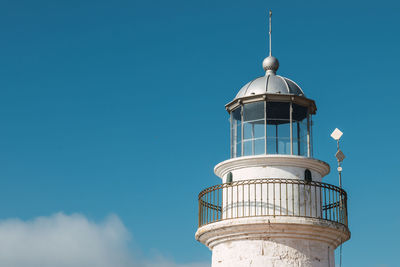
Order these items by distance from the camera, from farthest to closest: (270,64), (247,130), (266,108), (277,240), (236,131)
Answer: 1. (270,64)
2. (236,131)
3. (247,130)
4. (266,108)
5. (277,240)

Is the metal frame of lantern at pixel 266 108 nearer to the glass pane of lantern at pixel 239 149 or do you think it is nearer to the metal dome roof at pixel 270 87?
the glass pane of lantern at pixel 239 149

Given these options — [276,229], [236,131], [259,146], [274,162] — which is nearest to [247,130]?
[236,131]

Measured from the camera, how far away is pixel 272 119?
18.6 metres

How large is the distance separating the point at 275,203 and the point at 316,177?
4.58 ft

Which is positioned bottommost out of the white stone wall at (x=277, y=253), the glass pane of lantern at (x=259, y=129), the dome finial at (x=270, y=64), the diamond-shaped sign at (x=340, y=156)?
the white stone wall at (x=277, y=253)

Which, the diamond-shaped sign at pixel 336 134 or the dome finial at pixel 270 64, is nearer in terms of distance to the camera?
the diamond-shaped sign at pixel 336 134

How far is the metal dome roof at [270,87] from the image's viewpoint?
60.9ft

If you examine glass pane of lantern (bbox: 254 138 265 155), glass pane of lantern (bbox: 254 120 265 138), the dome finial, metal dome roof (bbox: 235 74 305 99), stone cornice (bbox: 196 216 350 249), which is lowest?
stone cornice (bbox: 196 216 350 249)

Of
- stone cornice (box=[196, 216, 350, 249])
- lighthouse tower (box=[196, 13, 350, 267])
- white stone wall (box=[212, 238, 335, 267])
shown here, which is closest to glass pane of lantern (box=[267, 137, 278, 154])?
lighthouse tower (box=[196, 13, 350, 267])

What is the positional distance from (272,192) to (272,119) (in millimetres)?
2042

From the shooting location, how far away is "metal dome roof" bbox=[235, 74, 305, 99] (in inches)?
731

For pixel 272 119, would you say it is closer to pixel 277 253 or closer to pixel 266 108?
pixel 266 108

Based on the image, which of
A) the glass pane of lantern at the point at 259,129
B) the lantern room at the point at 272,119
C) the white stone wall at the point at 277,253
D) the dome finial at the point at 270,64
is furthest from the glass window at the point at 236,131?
the white stone wall at the point at 277,253

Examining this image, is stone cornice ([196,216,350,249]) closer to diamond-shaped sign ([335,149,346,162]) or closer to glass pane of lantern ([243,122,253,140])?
diamond-shaped sign ([335,149,346,162])
